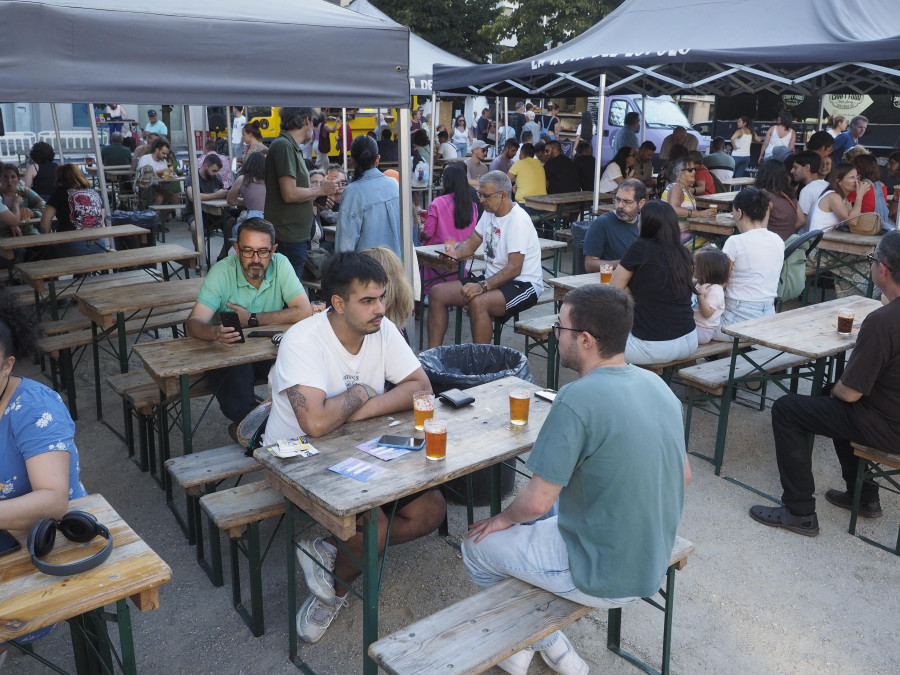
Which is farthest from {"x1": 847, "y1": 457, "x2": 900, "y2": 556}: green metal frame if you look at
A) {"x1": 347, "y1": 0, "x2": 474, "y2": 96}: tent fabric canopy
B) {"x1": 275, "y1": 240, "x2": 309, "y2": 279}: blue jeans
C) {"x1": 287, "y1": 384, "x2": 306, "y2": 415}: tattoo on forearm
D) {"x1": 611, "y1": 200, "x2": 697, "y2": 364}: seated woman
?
{"x1": 347, "y1": 0, "x2": 474, "y2": 96}: tent fabric canopy

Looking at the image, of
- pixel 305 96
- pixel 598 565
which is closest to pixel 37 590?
pixel 598 565

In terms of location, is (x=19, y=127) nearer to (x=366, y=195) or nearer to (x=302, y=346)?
(x=366, y=195)

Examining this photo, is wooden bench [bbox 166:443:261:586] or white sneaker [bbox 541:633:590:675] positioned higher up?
wooden bench [bbox 166:443:261:586]

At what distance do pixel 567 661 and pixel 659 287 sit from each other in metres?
2.33

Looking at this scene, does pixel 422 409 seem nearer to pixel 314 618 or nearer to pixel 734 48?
pixel 314 618

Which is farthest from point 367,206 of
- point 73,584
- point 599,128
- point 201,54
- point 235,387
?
point 599,128

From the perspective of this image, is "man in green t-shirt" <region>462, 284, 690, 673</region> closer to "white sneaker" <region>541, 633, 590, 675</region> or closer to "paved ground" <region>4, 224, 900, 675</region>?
"white sneaker" <region>541, 633, 590, 675</region>

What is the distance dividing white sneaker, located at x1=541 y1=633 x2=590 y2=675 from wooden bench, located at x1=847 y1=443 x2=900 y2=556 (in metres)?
1.82

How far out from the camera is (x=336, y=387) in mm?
3043

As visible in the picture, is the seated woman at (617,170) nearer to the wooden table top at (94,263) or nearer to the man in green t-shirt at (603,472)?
the wooden table top at (94,263)

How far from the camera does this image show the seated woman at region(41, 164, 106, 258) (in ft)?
24.1

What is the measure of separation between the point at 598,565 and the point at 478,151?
10.5 m

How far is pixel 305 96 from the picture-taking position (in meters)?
3.86

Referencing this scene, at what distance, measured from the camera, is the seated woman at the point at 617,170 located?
1059 cm
